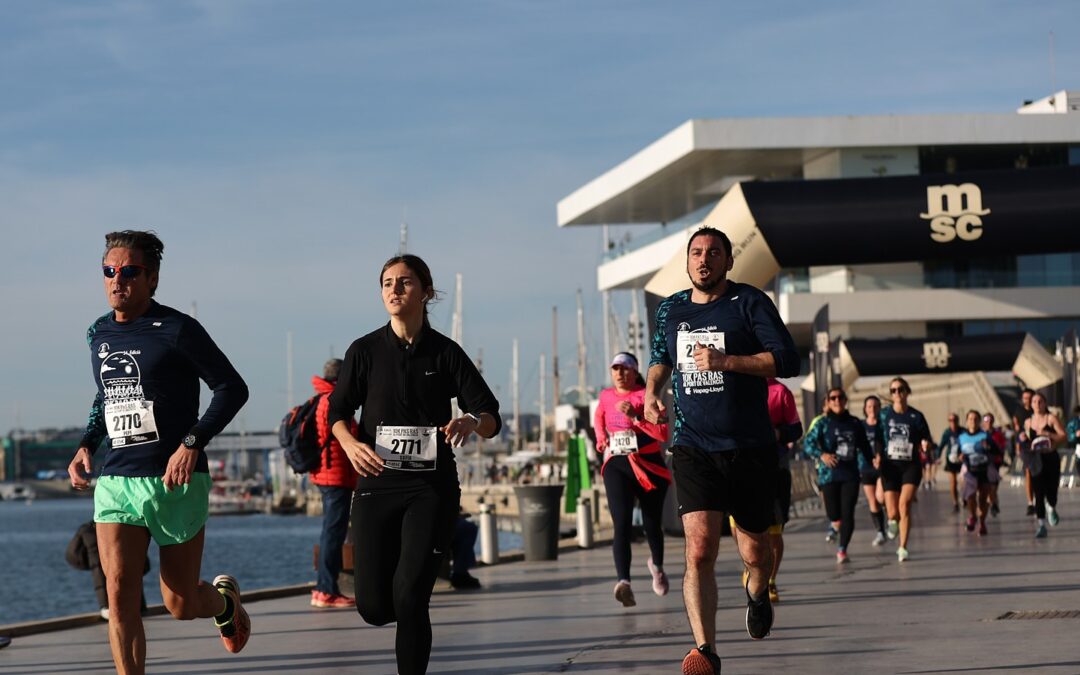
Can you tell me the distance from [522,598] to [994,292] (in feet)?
166

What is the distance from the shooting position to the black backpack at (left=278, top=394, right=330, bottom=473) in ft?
43.1

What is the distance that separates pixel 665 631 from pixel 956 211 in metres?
13.9

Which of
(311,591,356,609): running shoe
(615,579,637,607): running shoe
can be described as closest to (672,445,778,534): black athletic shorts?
(615,579,637,607): running shoe

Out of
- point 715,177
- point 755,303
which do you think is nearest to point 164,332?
point 755,303

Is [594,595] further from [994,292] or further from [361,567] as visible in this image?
[994,292]

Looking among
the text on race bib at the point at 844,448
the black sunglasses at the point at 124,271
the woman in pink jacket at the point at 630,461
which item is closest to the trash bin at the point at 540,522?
the text on race bib at the point at 844,448

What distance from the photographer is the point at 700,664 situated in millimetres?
7367

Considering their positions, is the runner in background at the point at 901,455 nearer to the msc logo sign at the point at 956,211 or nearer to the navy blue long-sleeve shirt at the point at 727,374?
the msc logo sign at the point at 956,211

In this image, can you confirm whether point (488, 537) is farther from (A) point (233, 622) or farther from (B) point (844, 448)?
(A) point (233, 622)

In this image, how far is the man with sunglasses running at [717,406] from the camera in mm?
7918

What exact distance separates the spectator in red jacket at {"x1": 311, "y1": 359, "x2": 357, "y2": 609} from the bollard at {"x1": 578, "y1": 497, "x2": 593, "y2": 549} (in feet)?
29.0

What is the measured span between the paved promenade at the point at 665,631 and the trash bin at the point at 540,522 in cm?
193

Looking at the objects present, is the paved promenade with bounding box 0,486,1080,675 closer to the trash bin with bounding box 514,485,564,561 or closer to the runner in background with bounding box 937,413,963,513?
the trash bin with bounding box 514,485,564,561

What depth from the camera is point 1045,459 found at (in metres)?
21.4
